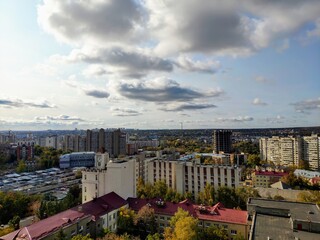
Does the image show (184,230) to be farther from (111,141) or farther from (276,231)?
(111,141)

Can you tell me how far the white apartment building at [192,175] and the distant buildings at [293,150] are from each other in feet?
128

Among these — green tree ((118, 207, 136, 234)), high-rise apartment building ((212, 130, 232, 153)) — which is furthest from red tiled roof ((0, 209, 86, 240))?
high-rise apartment building ((212, 130, 232, 153))

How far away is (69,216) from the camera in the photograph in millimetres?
20453

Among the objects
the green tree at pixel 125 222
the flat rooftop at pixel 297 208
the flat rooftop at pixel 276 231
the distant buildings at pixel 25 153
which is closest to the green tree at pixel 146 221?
the green tree at pixel 125 222

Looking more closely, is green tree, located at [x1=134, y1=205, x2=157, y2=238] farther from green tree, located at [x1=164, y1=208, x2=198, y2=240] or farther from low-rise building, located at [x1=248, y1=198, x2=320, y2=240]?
low-rise building, located at [x1=248, y1=198, x2=320, y2=240]

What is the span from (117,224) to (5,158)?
5711 cm

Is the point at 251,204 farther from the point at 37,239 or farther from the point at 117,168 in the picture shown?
the point at 37,239

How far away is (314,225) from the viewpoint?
57.1 feet

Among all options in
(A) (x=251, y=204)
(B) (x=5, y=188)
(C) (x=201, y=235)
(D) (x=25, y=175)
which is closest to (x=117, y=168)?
(C) (x=201, y=235)

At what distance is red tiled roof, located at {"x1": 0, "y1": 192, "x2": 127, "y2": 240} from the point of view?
677 inches

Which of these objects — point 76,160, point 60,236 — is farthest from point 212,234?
point 76,160

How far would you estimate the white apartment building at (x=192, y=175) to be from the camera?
3825 cm

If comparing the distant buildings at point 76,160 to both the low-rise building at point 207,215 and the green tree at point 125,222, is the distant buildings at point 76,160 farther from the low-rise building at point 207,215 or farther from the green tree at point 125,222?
the green tree at point 125,222

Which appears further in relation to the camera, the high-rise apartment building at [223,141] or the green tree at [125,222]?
the high-rise apartment building at [223,141]
